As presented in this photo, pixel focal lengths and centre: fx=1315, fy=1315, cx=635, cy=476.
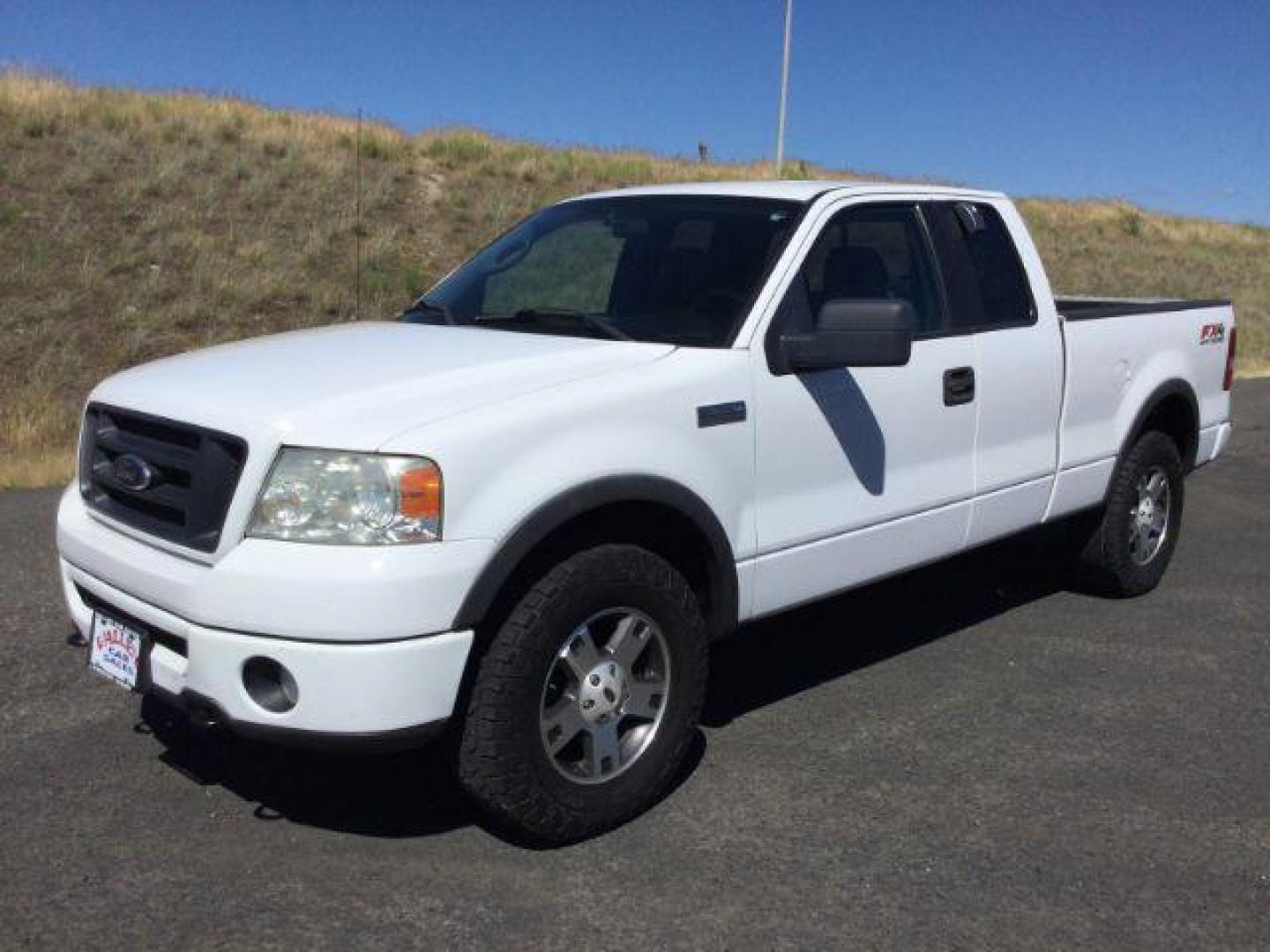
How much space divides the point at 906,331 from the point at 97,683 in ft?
10.2

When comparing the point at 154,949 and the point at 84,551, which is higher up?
the point at 84,551

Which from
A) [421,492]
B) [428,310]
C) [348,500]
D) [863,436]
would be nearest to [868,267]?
[863,436]

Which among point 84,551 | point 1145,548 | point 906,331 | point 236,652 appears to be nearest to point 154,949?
point 236,652

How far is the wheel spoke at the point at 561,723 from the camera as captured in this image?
3.60 metres

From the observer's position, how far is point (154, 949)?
10.2ft

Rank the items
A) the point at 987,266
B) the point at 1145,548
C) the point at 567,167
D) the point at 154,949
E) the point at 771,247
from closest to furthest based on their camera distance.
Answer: the point at 154,949
the point at 771,247
the point at 987,266
the point at 1145,548
the point at 567,167

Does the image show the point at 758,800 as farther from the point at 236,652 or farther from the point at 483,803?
the point at 236,652

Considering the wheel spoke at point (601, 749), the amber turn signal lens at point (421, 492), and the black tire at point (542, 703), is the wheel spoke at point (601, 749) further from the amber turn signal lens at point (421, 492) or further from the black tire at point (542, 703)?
the amber turn signal lens at point (421, 492)

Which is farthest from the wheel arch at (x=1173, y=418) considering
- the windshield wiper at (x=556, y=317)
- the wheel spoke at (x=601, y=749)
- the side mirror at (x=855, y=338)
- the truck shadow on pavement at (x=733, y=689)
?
the wheel spoke at (x=601, y=749)

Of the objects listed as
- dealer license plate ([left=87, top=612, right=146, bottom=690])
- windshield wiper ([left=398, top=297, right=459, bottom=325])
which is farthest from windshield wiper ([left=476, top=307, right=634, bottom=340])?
dealer license plate ([left=87, top=612, right=146, bottom=690])

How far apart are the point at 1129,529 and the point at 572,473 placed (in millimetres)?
3655

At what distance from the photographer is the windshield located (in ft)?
14.0

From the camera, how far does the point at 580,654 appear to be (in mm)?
3645

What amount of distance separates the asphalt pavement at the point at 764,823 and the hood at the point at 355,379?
1.18 metres
